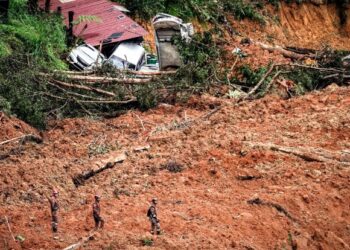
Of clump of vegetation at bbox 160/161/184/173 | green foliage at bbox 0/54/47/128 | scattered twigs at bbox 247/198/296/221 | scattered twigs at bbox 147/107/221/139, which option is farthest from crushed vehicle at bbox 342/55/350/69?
scattered twigs at bbox 247/198/296/221

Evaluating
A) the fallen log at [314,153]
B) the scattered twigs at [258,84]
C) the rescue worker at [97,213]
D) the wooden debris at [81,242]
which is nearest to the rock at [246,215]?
the rescue worker at [97,213]

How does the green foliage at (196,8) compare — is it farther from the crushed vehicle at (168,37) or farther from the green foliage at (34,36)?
the green foliage at (34,36)

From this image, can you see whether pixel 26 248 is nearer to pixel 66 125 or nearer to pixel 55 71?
pixel 66 125

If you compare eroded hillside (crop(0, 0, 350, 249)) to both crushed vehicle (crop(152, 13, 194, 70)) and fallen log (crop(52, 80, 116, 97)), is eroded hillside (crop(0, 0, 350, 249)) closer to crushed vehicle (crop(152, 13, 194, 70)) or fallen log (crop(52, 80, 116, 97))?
fallen log (crop(52, 80, 116, 97))

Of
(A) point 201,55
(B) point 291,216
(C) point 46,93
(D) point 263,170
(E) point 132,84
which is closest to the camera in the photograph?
(B) point 291,216

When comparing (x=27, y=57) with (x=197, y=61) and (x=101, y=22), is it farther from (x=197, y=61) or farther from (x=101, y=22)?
(x=197, y=61)

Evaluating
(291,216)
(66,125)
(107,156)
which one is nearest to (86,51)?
(66,125)
